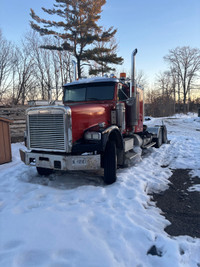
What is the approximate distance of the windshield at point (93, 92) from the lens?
552 centimetres

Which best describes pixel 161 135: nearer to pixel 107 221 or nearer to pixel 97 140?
pixel 97 140

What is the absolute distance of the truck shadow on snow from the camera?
4.62 m

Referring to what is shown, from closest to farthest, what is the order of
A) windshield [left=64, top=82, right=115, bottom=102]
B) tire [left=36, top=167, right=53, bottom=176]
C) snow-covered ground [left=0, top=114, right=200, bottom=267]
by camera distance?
snow-covered ground [left=0, top=114, right=200, bottom=267] < tire [left=36, top=167, right=53, bottom=176] < windshield [left=64, top=82, right=115, bottom=102]

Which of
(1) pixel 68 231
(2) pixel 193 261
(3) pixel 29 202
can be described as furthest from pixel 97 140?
(2) pixel 193 261

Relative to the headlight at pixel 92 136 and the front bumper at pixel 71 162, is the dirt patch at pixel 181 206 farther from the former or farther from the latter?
the headlight at pixel 92 136

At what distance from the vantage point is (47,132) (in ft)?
14.0

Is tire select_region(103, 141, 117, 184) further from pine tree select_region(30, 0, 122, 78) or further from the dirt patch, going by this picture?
pine tree select_region(30, 0, 122, 78)

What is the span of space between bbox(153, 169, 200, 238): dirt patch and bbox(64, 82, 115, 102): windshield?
2757 mm

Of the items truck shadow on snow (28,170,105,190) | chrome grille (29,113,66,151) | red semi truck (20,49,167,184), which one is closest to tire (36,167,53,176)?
red semi truck (20,49,167,184)

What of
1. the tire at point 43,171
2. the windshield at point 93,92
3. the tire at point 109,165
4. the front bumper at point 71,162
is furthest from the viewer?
the windshield at point 93,92

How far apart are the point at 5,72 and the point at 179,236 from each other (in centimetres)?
2311

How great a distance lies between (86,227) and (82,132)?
2.09 meters

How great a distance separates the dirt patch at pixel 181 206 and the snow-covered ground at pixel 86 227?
0.56ft

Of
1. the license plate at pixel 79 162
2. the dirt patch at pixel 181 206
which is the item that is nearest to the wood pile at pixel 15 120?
the license plate at pixel 79 162
